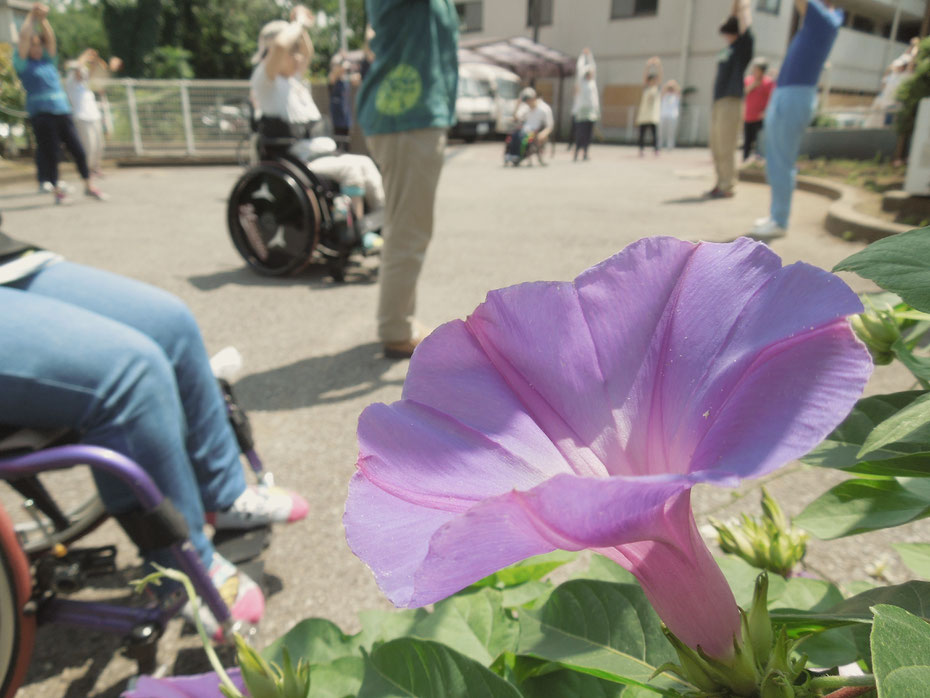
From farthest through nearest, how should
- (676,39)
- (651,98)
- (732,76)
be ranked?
(676,39) < (651,98) < (732,76)

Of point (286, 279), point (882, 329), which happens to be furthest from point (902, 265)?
point (286, 279)

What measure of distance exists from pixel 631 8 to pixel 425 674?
28.0m

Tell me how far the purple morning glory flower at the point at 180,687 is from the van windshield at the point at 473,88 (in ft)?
70.4

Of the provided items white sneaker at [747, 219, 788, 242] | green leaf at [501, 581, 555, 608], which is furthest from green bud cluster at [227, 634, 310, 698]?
white sneaker at [747, 219, 788, 242]

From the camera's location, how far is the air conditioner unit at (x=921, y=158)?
19.7ft

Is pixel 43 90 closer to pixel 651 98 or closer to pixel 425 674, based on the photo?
pixel 425 674

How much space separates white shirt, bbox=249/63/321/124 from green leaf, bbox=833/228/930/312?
5.07 metres

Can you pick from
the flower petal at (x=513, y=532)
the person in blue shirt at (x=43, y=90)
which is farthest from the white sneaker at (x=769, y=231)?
the person in blue shirt at (x=43, y=90)

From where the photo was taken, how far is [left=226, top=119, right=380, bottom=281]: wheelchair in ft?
15.9

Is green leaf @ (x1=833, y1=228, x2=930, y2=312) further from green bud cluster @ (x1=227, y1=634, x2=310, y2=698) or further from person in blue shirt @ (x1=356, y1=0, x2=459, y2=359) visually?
person in blue shirt @ (x1=356, y1=0, x2=459, y2=359)

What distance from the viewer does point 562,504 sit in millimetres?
306

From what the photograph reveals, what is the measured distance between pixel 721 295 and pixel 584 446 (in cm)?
13

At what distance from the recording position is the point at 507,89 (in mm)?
23312

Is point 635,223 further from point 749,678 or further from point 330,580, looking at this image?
point 749,678
